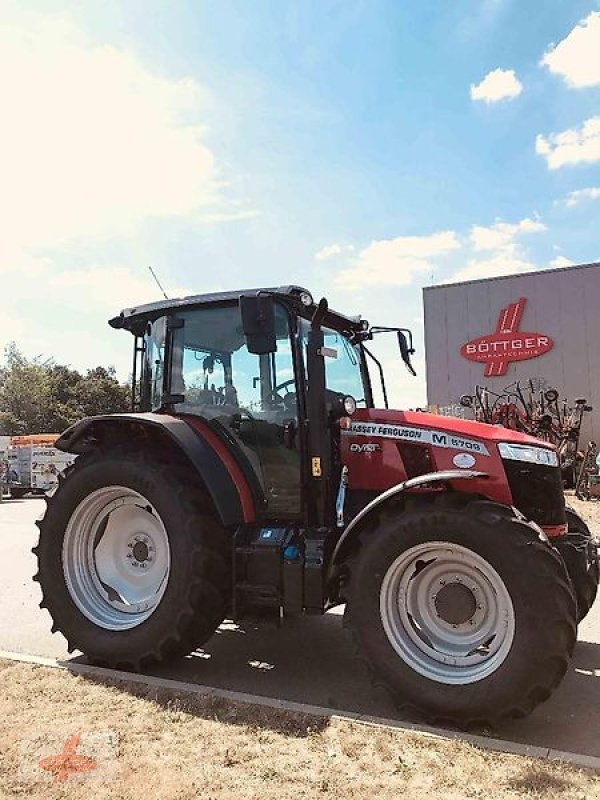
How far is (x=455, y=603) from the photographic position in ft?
12.9

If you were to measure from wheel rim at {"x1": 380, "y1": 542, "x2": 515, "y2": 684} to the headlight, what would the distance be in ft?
2.41

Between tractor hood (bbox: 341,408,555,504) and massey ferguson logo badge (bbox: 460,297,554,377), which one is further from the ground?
massey ferguson logo badge (bbox: 460,297,554,377)

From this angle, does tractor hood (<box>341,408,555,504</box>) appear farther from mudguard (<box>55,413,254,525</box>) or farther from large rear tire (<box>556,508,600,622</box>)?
mudguard (<box>55,413,254,525</box>)

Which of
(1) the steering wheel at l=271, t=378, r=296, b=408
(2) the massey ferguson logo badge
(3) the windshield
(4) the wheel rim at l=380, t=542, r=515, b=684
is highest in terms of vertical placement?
(2) the massey ferguson logo badge

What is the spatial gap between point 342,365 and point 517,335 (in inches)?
635

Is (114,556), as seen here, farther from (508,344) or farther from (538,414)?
(508,344)

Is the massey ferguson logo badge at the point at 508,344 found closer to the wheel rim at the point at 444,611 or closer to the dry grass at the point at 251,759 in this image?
the wheel rim at the point at 444,611

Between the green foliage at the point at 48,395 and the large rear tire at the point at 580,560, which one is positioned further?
the green foliage at the point at 48,395

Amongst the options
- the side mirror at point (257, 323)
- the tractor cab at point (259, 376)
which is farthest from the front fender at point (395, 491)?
the side mirror at point (257, 323)

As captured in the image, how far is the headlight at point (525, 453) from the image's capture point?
4.22m

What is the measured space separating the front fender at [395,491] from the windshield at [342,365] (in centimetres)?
109

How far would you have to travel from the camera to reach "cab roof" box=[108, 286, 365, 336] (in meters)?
4.75

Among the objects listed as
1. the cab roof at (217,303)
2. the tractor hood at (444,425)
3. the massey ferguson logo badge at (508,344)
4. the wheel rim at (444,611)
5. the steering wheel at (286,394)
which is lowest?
the wheel rim at (444,611)

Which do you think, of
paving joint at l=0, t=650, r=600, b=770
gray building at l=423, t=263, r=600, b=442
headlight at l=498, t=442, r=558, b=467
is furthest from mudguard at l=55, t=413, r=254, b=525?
gray building at l=423, t=263, r=600, b=442
